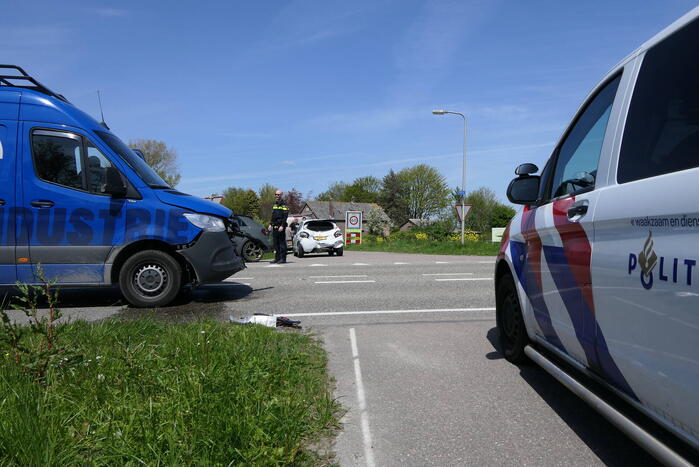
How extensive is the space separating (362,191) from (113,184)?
11564cm

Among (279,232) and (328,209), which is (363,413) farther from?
(328,209)

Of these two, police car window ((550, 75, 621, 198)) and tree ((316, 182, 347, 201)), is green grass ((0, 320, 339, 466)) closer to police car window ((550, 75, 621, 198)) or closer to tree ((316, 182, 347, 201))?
police car window ((550, 75, 621, 198))

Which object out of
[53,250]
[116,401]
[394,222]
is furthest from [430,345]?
[394,222]

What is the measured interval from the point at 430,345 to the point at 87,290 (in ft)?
21.2

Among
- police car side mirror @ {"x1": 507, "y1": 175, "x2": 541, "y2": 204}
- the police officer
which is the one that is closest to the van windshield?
police car side mirror @ {"x1": 507, "y1": 175, "x2": 541, "y2": 204}

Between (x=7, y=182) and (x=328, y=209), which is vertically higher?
(x=328, y=209)

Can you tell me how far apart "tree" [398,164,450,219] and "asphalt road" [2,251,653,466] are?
90189 mm

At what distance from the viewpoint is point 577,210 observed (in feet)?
9.05

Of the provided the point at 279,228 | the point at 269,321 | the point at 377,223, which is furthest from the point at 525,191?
the point at 377,223

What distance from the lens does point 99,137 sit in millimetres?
6699

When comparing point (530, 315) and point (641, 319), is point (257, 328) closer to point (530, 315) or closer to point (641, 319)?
point (530, 315)

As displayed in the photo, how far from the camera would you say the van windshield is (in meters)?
6.77

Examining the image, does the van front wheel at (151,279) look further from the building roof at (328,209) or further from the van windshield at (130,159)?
the building roof at (328,209)

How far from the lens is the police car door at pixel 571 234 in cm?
266
